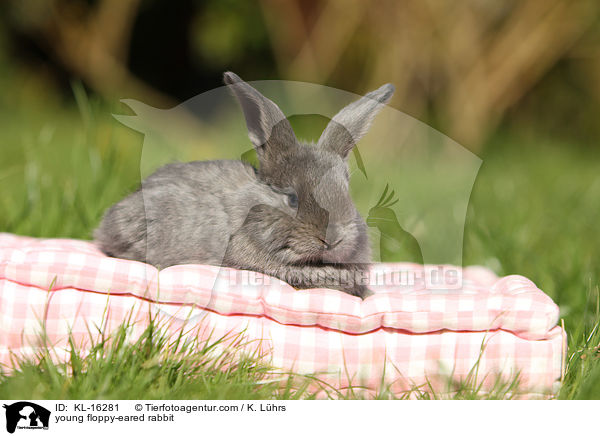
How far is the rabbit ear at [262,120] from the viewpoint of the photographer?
7.56ft

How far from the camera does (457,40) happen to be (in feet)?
20.8

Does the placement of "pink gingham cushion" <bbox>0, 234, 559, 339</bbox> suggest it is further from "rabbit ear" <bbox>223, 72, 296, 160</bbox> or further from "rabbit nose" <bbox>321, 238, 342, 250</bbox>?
"rabbit ear" <bbox>223, 72, 296, 160</bbox>

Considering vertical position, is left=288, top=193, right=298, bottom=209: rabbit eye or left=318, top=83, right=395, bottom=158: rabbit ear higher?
left=318, top=83, right=395, bottom=158: rabbit ear

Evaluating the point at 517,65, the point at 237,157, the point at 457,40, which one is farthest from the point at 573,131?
the point at 237,157

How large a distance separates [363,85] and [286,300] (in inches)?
175

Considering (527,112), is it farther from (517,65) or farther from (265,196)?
(265,196)

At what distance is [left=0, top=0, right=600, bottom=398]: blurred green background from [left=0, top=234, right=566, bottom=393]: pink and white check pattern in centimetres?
61

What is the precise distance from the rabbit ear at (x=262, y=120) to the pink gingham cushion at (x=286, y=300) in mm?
567
